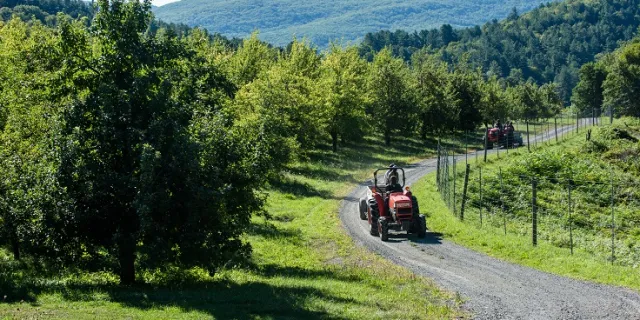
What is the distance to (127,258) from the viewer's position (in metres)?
18.4

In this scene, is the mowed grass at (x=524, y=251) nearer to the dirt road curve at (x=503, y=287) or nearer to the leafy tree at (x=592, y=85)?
the dirt road curve at (x=503, y=287)

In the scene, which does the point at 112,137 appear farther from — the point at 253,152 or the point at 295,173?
the point at 295,173

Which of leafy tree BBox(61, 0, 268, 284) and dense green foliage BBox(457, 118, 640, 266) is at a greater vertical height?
leafy tree BBox(61, 0, 268, 284)

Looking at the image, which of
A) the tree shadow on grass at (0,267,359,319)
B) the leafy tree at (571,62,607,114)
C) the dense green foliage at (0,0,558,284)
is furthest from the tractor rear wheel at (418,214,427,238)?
the leafy tree at (571,62,607,114)

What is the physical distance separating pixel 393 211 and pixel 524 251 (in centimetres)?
594

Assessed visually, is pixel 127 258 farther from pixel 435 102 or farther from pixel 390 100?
pixel 435 102

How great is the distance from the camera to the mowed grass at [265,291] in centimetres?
1503

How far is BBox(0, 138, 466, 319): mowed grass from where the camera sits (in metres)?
15.0

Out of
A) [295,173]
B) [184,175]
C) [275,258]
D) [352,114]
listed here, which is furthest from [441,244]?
[352,114]

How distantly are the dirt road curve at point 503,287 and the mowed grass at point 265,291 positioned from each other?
0.78 metres

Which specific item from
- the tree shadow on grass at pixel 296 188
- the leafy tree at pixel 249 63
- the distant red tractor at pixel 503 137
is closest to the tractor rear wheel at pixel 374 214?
the tree shadow on grass at pixel 296 188

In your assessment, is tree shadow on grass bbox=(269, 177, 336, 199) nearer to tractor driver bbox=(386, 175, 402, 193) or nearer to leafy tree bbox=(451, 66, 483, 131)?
tractor driver bbox=(386, 175, 402, 193)

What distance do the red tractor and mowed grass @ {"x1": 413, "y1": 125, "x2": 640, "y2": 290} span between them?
1.50 m

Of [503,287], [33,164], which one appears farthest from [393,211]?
[33,164]
